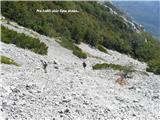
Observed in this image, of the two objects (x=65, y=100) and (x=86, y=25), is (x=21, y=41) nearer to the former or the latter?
(x=65, y=100)

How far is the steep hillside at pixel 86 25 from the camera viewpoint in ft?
178

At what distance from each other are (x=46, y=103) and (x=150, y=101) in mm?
7108

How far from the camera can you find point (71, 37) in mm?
60219

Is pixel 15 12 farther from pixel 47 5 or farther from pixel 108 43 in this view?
pixel 108 43

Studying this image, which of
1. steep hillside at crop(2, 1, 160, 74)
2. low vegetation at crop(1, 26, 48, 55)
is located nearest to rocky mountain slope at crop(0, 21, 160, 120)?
low vegetation at crop(1, 26, 48, 55)

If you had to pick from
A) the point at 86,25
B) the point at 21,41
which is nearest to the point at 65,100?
the point at 21,41

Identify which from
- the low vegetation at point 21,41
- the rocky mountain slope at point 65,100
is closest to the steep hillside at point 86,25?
the low vegetation at point 21,41

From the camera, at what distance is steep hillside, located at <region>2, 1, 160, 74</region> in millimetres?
54219

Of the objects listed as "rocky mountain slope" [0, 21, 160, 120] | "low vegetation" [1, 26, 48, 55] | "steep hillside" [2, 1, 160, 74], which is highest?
"rocky mountain slope" [0, 21, 160, 120]

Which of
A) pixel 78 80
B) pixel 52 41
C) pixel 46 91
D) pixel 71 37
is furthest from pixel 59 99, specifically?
pixel 71 37

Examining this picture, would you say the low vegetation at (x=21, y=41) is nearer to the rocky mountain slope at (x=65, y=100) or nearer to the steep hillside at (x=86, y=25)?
the steep hillside at (x=86, y=25)

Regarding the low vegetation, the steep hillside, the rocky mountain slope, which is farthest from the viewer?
the steep hillside

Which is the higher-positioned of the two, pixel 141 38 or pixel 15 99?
pixel 15 99

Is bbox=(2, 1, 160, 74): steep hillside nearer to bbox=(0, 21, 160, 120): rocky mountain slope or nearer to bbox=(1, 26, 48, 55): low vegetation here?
bbox=(1, 26, 48, 55): low vegetation
